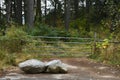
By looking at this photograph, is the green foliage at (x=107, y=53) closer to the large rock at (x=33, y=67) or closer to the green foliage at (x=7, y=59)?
the large rock at (x=33, y=67)

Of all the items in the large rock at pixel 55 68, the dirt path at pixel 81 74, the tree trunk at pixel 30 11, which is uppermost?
the tree trunk at pixel 30 11

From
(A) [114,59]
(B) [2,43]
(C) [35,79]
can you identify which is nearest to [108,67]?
(A) [114,59]

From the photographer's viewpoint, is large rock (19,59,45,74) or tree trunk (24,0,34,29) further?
tree trunk (24,0,34,29)

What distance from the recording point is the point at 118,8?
15.2 meters

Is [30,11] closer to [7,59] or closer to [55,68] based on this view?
[7,59]

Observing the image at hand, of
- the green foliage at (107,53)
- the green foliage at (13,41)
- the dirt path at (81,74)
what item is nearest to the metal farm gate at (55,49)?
the green foliage at (13,41)

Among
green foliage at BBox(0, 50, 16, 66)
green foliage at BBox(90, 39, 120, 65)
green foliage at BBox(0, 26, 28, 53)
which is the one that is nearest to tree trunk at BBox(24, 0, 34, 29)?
green foliage at BBox(0, 26, 28, 53)

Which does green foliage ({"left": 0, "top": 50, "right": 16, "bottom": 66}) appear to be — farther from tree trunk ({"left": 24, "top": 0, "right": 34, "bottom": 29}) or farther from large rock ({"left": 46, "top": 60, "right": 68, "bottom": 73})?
tree trunk ({"left": 24, "top": 0, "right": 34, "bottom": 29})

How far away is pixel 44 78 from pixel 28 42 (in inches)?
227

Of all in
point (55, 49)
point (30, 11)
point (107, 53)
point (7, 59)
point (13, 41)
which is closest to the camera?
point (7, 59)

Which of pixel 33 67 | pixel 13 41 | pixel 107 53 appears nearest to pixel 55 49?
pixel 13 41

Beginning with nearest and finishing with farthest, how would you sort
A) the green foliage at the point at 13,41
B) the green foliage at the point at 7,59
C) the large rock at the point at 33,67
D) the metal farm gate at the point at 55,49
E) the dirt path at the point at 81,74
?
1. the dirt path at the point at 81,74
2. the large rock at the point at 33,67
3. the green foliage at the point at 7,59
4. the green foliage at the point at 13,41
5. the metal farm gate at the point at 55,49

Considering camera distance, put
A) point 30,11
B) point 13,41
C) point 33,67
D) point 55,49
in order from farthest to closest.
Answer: point 30,11, point 55,49, point 13,41, point 33,67

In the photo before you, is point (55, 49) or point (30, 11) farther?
point (30, 11)
